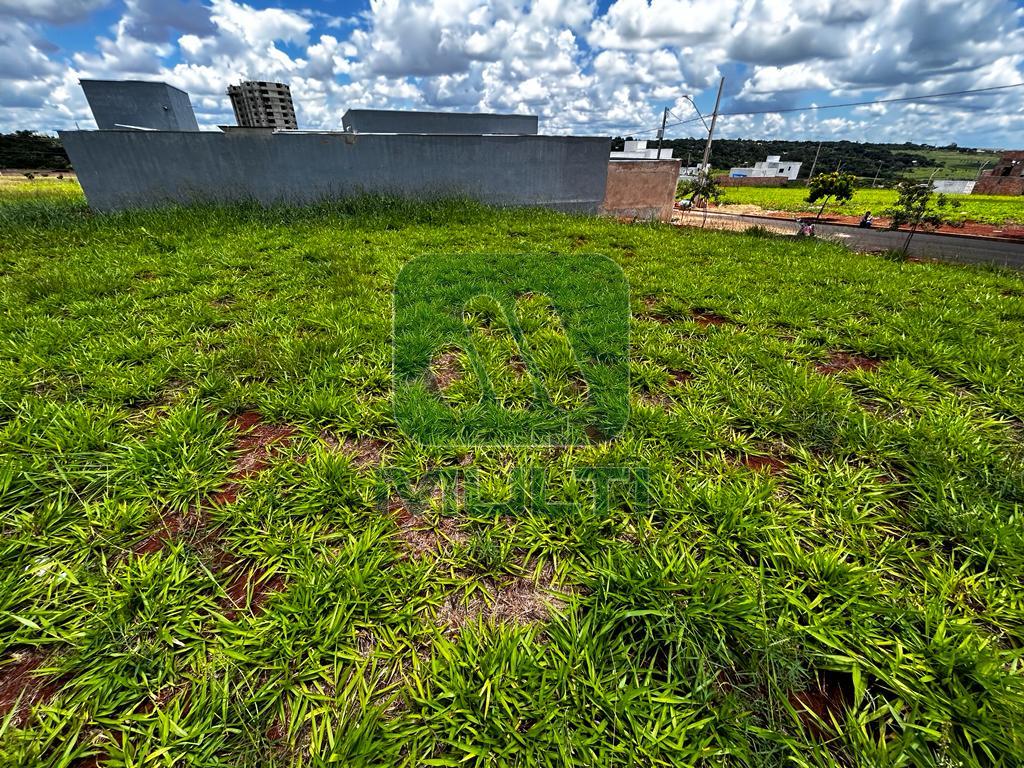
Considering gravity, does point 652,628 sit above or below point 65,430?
below

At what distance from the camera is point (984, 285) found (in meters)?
5.19

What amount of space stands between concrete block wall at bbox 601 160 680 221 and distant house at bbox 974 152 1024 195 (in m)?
56.1

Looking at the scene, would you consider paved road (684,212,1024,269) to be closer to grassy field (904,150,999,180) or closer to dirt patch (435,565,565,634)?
dirt patch (435,565,565,634)

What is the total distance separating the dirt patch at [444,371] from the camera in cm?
274

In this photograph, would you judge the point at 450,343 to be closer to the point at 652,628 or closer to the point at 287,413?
the point at 287,413

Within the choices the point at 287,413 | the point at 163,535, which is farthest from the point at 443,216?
the point at 163,535

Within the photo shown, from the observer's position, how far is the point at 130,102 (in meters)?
12.2

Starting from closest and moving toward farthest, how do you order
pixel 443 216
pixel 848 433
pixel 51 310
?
pixel 848 433 < pixel 51 310 < pixel 443 216

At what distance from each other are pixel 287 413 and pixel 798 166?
87.5 meters

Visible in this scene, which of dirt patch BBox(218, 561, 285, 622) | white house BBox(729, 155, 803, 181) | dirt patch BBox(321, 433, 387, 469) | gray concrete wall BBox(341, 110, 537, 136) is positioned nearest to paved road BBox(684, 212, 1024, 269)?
gray concrete wall BBox(341, 110, 537, 136)

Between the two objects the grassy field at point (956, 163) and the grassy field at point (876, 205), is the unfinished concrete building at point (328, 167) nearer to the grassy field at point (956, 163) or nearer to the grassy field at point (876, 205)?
the grassy field at point (876, 205)

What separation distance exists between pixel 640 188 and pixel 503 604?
17.5m

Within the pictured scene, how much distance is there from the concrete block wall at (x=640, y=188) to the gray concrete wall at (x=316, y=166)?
2.02 metres
